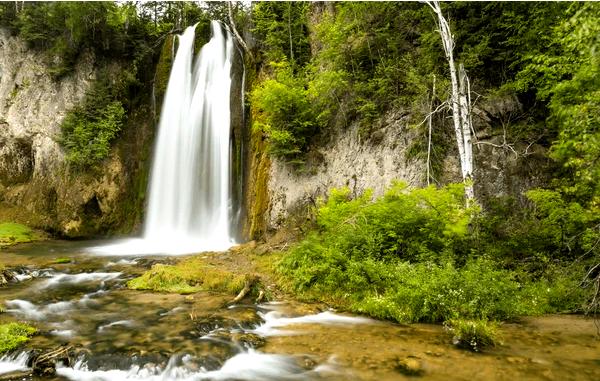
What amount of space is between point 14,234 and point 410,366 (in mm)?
18270

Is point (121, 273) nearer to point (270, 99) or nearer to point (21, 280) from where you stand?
point (21, 280)

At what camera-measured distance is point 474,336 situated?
5.38 meters

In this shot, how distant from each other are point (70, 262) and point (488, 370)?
1204 cm

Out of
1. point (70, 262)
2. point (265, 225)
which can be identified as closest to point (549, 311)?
point (265, 225)

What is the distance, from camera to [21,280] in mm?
9820

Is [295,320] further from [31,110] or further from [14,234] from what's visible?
[31,110]

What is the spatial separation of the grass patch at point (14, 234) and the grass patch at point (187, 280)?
1023 cm

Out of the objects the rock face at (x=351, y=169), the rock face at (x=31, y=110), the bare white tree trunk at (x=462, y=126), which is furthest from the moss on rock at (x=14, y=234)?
the bare white tree trunk at (x=462, y=126)

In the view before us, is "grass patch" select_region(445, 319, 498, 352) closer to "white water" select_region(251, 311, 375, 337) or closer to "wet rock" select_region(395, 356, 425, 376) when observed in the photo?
"wet rock" select_region(395, 356, 425, 376)

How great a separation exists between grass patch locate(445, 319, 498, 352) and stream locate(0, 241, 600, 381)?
0.13 metres

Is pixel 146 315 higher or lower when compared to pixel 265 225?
lower

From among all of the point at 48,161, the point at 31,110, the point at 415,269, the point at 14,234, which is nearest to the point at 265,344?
the point at 415,269

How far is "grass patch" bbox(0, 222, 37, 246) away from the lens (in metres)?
16.2

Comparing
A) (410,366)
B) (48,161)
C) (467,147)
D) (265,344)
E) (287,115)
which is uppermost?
(287,115)
